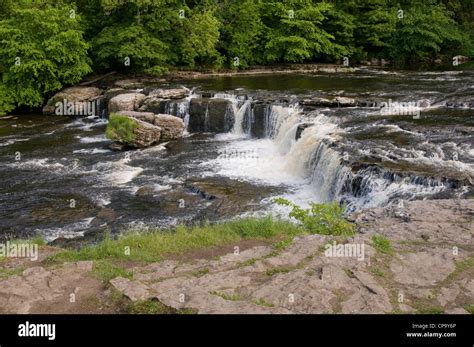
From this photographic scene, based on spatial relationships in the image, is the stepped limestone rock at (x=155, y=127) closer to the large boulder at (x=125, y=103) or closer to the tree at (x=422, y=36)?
the large boulder at (x=125, y=103)

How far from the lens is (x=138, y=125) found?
20.7 metres

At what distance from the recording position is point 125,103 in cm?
2462

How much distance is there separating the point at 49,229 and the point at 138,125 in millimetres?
8489

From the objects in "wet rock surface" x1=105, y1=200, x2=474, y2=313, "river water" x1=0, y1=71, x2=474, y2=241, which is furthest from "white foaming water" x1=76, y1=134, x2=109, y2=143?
"wet rock surface" x1=105, y1=200, x2=474, y2=313

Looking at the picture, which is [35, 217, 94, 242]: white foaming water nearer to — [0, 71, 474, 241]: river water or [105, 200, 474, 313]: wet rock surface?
[0, 71, 474, 241]: river water

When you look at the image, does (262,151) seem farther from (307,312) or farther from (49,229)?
(307,312)

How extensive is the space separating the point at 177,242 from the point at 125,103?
17390 millimetres

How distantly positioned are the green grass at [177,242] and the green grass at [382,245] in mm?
1507

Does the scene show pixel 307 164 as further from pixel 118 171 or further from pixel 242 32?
pixel 242 32

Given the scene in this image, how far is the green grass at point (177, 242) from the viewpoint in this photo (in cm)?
810

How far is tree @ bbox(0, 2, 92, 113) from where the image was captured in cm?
2655

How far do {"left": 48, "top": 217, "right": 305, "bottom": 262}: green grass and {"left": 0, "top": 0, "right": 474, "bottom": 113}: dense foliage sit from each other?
21.0m

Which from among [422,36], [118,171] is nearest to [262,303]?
[118,171]
